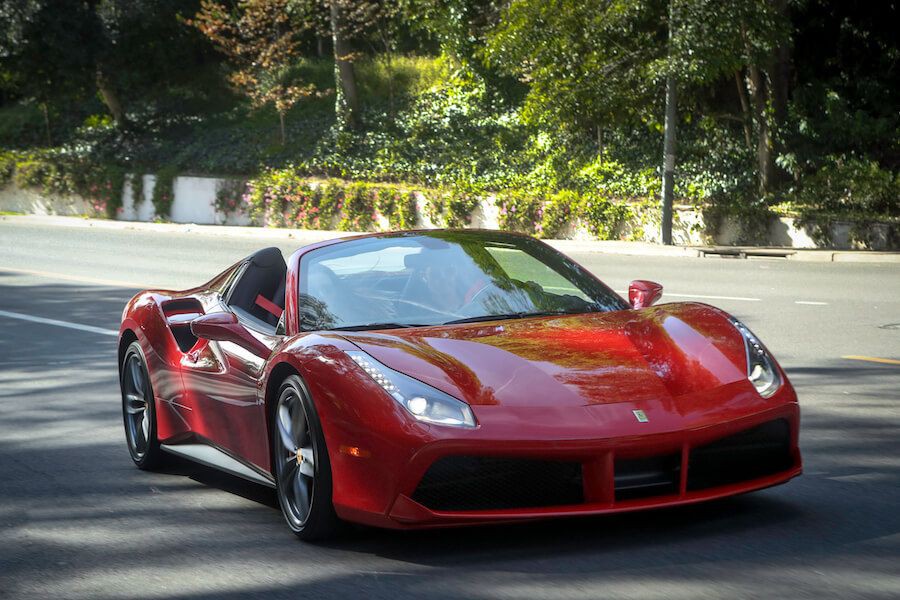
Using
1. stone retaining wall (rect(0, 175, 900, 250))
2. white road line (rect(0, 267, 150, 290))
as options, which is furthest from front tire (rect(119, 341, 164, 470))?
stone retaining wall (rect(0, 175, 900, 250))

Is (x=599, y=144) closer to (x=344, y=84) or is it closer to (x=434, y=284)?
(x=344, y=84)

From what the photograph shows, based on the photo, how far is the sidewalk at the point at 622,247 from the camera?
23.3 m

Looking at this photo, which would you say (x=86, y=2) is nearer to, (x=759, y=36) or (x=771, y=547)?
(x=759, y=36)

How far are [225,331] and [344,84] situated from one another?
1328 inches

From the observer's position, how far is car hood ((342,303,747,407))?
4926 millimetres

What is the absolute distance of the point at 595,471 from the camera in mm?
4758

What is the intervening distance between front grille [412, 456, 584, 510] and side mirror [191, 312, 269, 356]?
54.5 inches

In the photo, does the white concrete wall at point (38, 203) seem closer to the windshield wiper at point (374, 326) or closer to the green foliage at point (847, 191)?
the green foliage at point (847, 191)

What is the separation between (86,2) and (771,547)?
134 feet

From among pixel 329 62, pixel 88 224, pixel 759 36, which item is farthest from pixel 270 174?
pixel 759 36

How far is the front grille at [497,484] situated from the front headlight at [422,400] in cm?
14

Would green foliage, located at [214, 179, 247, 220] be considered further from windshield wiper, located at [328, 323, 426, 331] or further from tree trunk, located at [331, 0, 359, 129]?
windshield wiper, located at [328, 323, 426, 331]

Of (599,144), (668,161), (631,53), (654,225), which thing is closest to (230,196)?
(599,144)

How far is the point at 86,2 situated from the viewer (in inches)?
1662
